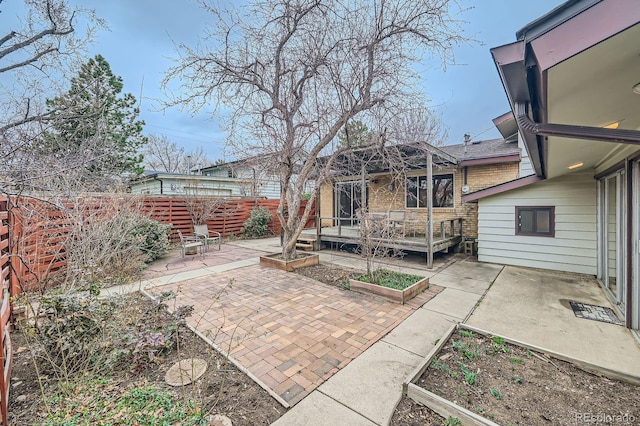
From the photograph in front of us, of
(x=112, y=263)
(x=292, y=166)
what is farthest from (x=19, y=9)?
(x=292, y=166)

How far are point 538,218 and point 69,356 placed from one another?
8773mm

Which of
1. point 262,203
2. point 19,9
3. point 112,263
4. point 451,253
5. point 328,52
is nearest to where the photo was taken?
point 19,9

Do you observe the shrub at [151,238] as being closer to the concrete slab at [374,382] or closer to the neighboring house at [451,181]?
the neighboring house at [451,181]

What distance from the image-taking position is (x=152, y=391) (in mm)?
2248

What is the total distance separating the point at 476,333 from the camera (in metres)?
3.17

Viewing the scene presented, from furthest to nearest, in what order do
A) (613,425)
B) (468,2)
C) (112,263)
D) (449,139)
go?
(449,139) < (112,263) < (468,2) < (613,425)

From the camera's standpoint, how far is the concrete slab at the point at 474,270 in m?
5.91

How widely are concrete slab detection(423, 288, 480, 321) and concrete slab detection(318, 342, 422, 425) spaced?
146cm

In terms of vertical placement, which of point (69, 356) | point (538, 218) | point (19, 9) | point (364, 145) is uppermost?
point (19, 9)

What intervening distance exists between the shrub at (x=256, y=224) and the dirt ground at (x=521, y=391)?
10151 mm

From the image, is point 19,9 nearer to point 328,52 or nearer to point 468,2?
point 328,52

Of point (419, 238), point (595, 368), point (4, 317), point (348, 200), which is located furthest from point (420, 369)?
point (348, 200)

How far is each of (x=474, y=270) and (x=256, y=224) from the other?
340 inches

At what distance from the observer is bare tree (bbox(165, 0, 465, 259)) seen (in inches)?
215
